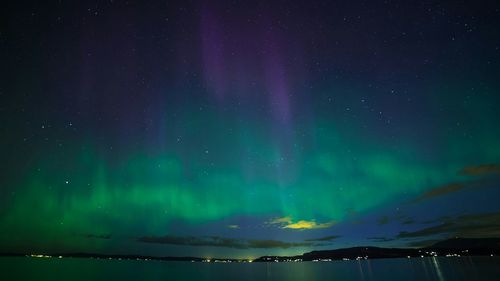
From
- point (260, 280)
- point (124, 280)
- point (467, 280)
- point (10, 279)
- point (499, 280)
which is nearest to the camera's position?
point (499, 280)

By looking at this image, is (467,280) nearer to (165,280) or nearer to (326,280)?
(326,280)

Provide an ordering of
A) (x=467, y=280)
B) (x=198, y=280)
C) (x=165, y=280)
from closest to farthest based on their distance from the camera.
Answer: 1. (x=467, y=280)
2. (x=165, y=280)
3. (x=198, y=280)

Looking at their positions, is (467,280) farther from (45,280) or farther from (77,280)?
(45,280)

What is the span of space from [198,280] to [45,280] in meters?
44.9

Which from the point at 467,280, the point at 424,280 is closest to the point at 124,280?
the point at 424,280

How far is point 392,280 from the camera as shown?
97625 millimetres

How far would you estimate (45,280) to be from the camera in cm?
8300

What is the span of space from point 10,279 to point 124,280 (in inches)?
1098

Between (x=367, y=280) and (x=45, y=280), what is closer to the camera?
(x=45, y=280)

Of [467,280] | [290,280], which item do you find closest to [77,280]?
[290,280]

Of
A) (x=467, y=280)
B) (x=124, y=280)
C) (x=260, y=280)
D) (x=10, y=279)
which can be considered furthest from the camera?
(x=260, y=280)

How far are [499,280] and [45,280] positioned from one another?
11210 centimetres

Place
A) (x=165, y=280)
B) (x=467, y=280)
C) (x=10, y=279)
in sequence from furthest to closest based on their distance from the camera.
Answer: (x=165, y=280) < (x=467, y=280) < (x=10, y=279)

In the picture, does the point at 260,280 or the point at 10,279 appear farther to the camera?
the point at 260,280
